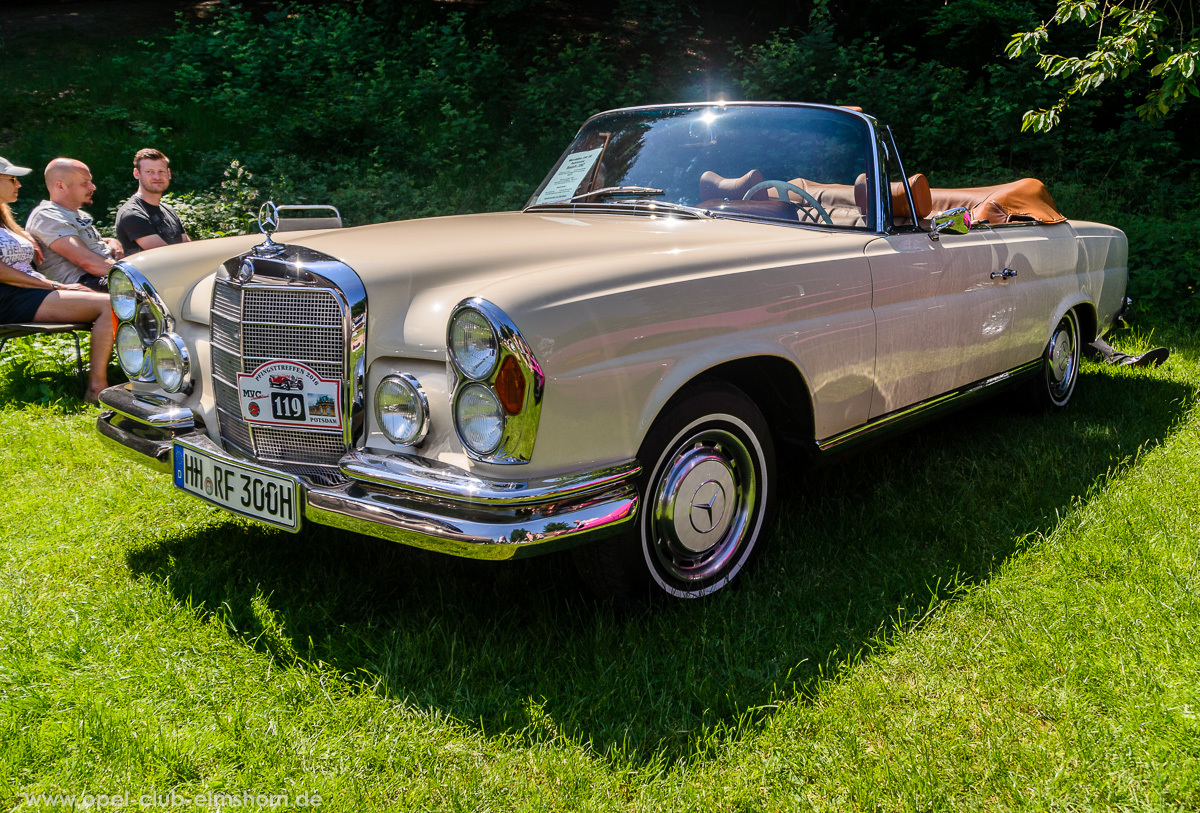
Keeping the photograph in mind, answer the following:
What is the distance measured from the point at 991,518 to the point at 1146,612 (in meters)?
0.79

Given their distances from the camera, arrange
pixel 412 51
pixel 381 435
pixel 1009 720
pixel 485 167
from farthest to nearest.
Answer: pixel 412 51
pixel 485 167
pixel 381 435
pixel 1009 720

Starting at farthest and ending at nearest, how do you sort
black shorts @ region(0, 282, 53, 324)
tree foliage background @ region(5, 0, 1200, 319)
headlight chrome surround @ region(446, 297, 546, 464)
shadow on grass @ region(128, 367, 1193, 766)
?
tree foliage background @ region(5, 0, 1200, 319), black shorts @ region(0, 282, 53, 324), shadow on grass @ region(128, 367, 1193, 766), headlight chrome surround @ region(446, 297, 546, 464)

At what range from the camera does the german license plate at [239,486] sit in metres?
2.48

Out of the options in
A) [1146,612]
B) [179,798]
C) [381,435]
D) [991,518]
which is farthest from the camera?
[991,518]

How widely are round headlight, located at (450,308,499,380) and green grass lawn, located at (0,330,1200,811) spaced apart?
879 mm

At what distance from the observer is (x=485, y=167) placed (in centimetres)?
1098

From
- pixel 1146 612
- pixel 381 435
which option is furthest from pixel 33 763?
pixel 1146 612

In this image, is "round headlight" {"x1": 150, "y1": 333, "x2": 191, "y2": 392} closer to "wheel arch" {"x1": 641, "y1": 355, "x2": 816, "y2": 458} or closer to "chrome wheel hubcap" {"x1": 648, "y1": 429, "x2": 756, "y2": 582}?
"chrome wheel hubcap" {"x1": 648, "y1": 429, "x2": 756, "y2": 582}

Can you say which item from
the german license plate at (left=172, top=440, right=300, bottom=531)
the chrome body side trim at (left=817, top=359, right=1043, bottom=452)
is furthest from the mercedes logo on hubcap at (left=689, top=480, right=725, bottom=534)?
the german license plate at (left=172, top=440, right=300, bottom=531)

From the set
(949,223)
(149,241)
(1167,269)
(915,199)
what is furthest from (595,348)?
(1167,269)

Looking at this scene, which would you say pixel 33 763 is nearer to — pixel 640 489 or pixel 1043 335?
pixel 640 489

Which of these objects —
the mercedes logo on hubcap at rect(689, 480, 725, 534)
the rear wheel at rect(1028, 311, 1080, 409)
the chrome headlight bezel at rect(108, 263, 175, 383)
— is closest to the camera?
the mercedes logo on hubcap at rect(689, 480, 725, 534)

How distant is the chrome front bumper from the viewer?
2221 mm

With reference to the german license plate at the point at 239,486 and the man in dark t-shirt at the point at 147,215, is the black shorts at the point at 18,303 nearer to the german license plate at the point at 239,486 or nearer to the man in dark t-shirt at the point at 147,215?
the man in dark t-shirt at the point at 147,215
